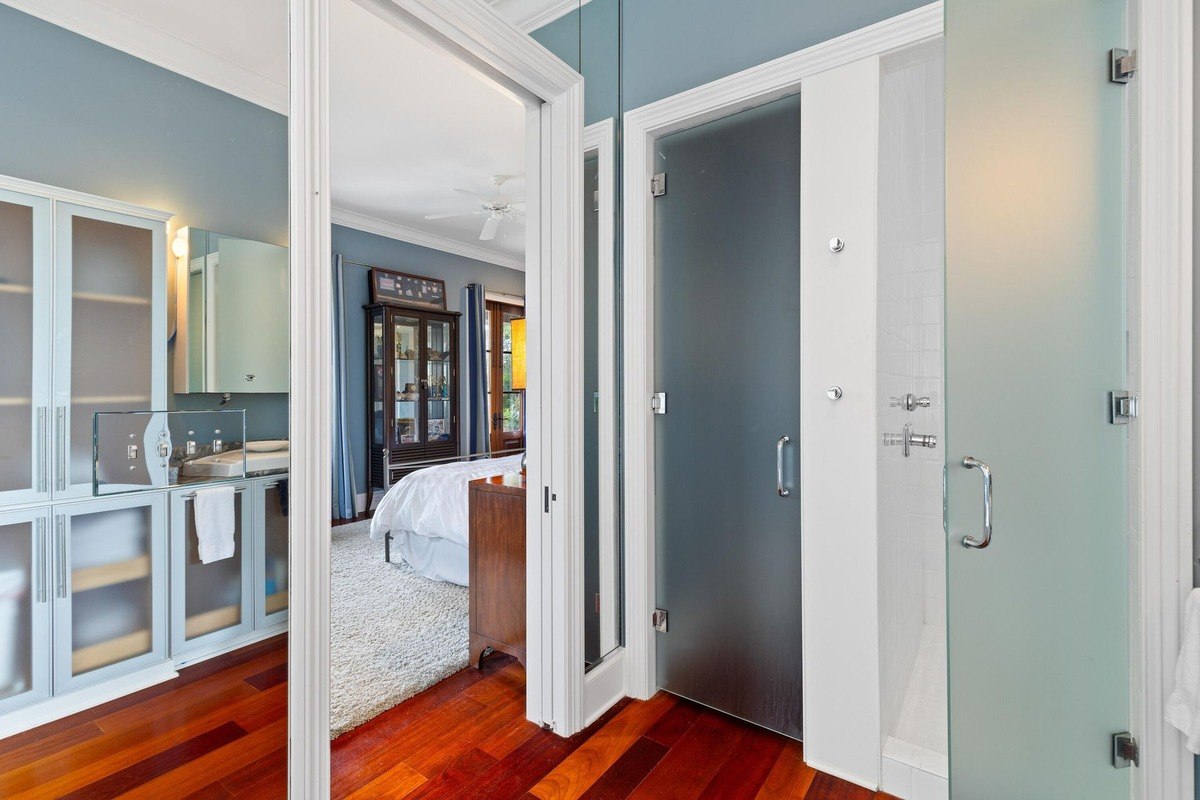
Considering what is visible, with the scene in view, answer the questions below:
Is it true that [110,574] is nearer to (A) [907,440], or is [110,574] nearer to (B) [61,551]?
(B) [61,551]

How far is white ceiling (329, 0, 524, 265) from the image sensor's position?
263cm

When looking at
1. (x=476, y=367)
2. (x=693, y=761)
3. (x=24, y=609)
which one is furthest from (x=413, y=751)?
(x=476, y=367)

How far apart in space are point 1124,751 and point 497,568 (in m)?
1.96

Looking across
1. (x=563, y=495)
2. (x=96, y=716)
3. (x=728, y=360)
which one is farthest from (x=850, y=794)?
(x=96, y=716)

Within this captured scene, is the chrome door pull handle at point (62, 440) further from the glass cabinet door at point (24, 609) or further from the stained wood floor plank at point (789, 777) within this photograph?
the stained wood floor plank at point (789, 777)

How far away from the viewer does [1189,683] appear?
1.18 metres

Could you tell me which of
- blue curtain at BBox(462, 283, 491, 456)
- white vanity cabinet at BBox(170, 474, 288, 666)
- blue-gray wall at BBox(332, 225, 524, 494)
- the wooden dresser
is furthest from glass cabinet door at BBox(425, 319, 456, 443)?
white vanity cabinet at BBox(170, 474, 288, 666)

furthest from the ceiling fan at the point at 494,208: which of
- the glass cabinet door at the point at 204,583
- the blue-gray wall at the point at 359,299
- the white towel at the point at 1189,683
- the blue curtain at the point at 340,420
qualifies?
the white towel at the point at 1189,683

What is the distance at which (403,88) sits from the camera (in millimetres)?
2953

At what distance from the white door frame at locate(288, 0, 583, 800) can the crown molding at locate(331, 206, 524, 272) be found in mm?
3639

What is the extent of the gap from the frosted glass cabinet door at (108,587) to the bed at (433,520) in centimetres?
223

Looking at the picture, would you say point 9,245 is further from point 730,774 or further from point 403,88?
point 403,88

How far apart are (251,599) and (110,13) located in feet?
3.70

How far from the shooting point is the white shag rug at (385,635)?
223 centimetres
